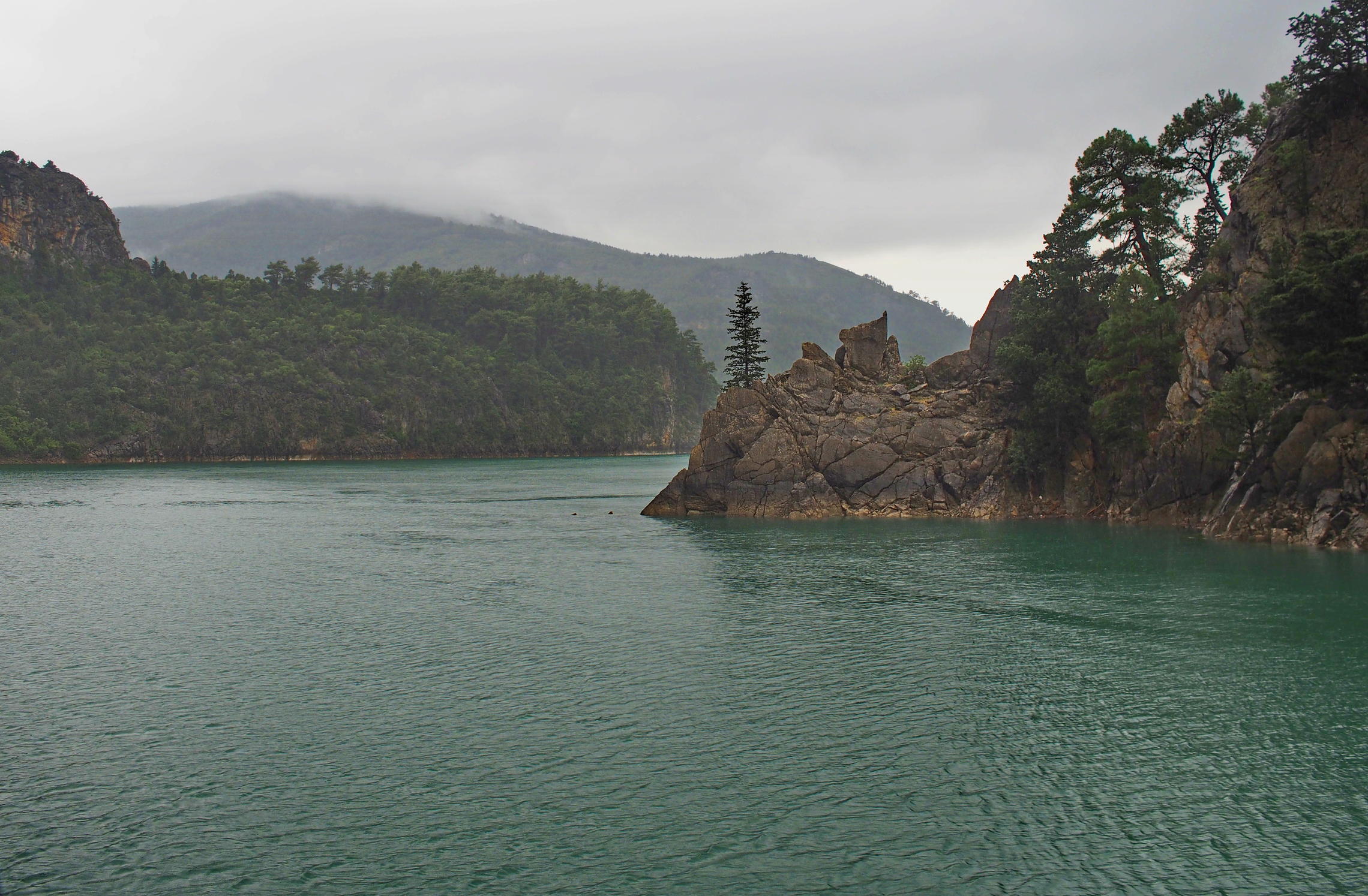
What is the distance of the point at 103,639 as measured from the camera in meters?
33.4

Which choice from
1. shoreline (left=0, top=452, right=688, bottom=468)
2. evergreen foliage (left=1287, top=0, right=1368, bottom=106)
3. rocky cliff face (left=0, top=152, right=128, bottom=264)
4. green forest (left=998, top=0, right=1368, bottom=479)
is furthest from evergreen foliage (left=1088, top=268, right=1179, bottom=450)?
rocky cliff face (left=0, top=152, right=128, bottom=264)

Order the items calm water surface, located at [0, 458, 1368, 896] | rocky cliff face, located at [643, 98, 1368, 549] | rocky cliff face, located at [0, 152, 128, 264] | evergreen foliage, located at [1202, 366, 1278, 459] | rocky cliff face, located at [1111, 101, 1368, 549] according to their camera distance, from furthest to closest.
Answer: rocky cliff face, located at [0, 152, 128, 264]
evergreen foliage, located at [1202, 366, 1278, 459]
rocky cliff face, located at [643, 98, 1368, 549]
rocky cliff face, located at [1111, 101, 1368, 549]
calm water surface, located at [0, 458, 1368, 896]

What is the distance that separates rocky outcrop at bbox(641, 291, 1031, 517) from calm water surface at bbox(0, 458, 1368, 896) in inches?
779

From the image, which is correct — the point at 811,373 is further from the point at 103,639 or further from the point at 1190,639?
the point at 103,639

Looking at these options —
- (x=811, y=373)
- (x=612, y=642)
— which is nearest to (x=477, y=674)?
(x=612, y=642)

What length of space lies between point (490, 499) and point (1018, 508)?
1964 inches

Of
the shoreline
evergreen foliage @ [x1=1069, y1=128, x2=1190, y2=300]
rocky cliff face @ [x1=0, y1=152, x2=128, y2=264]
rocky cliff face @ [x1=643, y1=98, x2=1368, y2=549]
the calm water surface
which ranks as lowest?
the calm water surface

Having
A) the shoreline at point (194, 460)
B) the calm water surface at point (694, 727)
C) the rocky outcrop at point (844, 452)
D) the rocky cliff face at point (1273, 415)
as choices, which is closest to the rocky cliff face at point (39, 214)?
the shoreline at point (194, 460)

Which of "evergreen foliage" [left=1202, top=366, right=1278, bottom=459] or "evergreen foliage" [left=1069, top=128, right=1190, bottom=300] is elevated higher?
"evergreen foliage" [left=1069, top=128, right=1190, bottom=300]

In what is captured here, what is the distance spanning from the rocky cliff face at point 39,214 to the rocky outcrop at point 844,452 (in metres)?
174

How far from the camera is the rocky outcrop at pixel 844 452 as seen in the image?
69.9 meters

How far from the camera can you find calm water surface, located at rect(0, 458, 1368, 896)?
54.0 ft

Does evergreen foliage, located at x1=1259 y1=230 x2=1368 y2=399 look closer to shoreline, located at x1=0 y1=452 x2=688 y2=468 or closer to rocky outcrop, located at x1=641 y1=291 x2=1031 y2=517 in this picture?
rocky outcrop, located at x1=641 y1=291 x2=1031 y2=517

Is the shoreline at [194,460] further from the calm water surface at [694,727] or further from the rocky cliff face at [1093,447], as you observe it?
the rocky cliff face at [1093,447]
